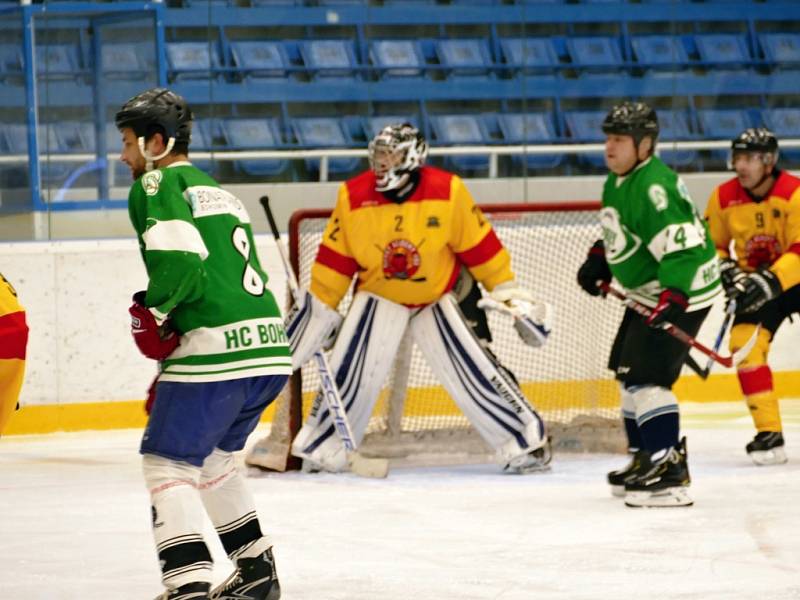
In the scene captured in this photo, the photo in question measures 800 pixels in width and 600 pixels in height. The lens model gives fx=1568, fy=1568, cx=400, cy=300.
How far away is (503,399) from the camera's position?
16.1 ft

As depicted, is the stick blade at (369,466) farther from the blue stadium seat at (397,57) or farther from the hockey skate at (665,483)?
the blue stadium seat at (397,57)

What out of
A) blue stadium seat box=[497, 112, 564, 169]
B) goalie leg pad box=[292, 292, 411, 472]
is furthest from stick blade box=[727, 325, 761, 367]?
blue stadium seat box=[497, 112, 564, 169]

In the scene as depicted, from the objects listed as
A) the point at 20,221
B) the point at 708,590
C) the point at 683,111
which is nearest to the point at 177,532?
the point at 708,590

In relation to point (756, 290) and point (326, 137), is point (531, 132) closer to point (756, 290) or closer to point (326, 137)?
point (326, 137)

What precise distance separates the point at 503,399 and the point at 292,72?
270cm

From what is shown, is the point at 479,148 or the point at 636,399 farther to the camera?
the point at 479,148

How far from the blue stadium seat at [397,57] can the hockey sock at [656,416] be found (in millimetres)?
3142

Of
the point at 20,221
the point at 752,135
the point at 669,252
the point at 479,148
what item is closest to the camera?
the point at 669,252

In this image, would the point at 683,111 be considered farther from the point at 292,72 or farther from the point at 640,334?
the point at 640,334

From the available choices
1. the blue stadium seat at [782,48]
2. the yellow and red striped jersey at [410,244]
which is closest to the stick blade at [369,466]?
the yellow and red striped jersey at [410,244]

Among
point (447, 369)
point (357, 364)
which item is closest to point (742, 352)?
point (447, 369)

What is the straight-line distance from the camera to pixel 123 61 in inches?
243

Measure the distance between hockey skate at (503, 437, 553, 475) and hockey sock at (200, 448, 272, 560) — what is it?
2.09 meters

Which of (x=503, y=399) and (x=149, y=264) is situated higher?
(x=149, y=264)
